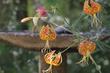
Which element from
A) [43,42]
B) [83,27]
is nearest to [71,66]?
[83,27]

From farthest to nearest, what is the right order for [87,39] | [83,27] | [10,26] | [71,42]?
[10,26] → [83,27] → [71,42] → [87,39]

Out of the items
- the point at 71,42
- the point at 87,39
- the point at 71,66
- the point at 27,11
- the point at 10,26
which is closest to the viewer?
the point at 87,39

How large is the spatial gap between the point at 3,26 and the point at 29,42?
2.21m

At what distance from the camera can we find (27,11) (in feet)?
13.9

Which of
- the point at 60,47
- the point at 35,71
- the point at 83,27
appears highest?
the point at 60,47

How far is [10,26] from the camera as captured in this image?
12.8 feet

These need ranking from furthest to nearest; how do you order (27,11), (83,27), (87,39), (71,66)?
(27,11) < (71,66) < (83,27) < (87,39)

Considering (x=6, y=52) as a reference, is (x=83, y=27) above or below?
above

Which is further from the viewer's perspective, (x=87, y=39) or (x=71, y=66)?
(x=71, y=66)

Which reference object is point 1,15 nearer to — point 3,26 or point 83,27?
point 3,26

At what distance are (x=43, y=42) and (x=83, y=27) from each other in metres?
1.34

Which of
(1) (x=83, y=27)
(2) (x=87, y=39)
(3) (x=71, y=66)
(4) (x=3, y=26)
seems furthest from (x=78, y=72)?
(2) (x=87, y=39)

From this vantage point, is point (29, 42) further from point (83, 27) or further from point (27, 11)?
point (27, 11)

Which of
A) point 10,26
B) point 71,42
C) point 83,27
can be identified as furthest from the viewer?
point 10,26
